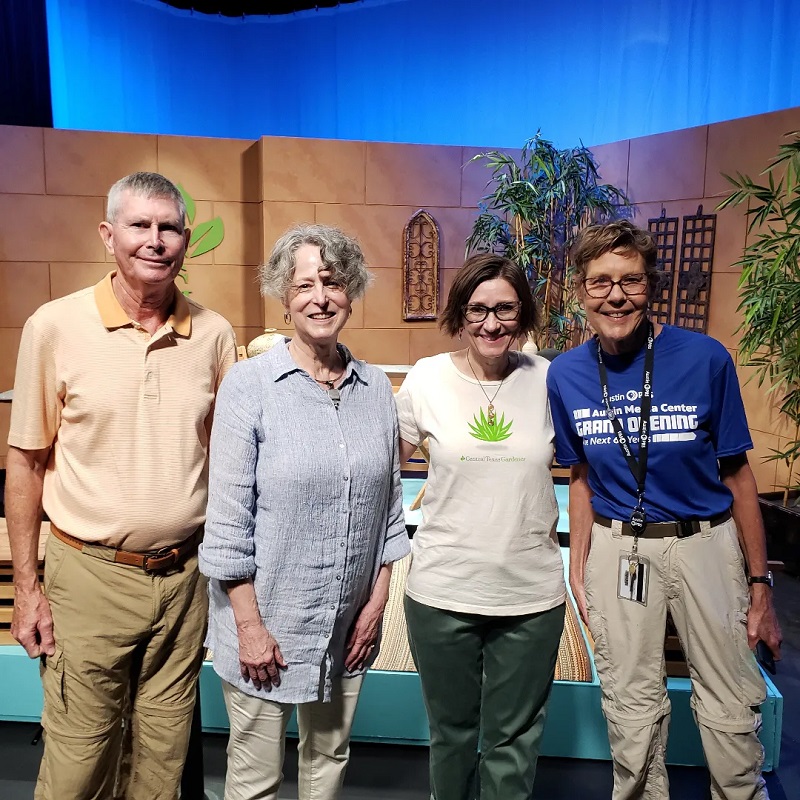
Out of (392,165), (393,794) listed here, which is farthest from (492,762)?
(392,165)

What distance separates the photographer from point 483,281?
161cm

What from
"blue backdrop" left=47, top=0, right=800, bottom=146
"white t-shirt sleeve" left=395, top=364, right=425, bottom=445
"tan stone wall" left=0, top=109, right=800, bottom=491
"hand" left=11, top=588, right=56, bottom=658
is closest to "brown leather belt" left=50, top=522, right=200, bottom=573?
"hand" left=11, top=588, right=56, bottom=658

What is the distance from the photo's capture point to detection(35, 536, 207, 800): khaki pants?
158cm

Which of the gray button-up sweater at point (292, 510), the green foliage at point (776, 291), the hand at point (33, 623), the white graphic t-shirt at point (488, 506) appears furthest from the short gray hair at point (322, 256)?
the green foliage at point (776, 291)

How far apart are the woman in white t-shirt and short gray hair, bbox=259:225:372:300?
0.86ft

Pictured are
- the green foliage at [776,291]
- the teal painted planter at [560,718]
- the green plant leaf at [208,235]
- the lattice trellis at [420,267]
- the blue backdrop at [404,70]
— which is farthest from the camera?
the green plant leaf at [208,235]

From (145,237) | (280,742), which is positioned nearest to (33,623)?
(280,742)

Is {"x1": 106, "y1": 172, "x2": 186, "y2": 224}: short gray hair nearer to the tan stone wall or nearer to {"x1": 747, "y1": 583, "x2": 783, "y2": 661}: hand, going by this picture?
{"x1": 747, "y1": 583, "x2": 783, "y2": 661}: hand

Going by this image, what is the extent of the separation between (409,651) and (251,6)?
732 centimetres

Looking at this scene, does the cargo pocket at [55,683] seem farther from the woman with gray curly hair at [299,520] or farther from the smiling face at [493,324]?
the smiling face at [493,324]

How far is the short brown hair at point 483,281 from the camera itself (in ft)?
5.26

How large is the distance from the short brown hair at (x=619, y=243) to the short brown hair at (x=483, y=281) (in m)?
0.15

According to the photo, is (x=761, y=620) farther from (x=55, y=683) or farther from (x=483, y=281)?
(x=55, y=683)

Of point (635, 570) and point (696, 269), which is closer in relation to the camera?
point (635, 570)
